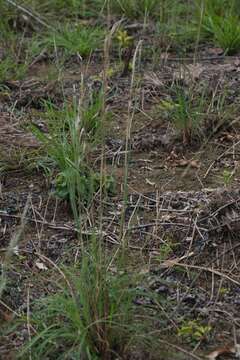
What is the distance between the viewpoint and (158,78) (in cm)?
444

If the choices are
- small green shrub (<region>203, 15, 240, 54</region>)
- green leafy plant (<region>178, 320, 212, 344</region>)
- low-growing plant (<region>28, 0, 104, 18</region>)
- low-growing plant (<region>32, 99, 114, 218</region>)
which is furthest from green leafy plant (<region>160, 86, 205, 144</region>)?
low-growing plant (<region>28, 0, 104, 18</region>)

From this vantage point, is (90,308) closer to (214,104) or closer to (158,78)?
(214,104)

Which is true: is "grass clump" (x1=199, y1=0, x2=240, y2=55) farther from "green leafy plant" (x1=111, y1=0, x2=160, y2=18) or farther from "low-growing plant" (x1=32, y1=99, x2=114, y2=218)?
"low-growing plant" (x1=32, y1=99, x2=114, y2=218)

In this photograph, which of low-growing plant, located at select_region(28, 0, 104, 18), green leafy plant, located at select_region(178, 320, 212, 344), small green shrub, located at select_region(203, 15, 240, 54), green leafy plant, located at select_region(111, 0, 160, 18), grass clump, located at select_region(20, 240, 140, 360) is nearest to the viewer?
grass clump, located at select_region(20, 240, 140, 360)

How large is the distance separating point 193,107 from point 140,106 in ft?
1.31

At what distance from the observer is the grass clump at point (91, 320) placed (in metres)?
2.40

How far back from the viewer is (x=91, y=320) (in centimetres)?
241

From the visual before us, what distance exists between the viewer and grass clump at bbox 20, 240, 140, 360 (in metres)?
2.40

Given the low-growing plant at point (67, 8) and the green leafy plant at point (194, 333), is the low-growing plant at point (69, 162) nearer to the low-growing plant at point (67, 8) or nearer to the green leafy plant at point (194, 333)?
the green leafy plant at point (194, 333)

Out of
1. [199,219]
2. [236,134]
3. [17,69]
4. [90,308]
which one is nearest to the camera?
[90,308]

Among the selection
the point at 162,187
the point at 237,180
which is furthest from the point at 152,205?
the point at 237,180

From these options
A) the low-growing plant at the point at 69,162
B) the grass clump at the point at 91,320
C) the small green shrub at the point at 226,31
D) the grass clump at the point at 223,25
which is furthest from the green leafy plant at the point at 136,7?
the grass clump at the point at 91,320

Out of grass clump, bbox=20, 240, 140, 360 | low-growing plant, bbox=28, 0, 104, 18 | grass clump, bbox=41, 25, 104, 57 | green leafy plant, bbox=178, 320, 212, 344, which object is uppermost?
grass clump, bbox=20, 240, 140, 360

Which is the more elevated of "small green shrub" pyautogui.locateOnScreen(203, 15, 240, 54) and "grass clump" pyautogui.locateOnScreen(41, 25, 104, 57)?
"small green shrub" pyautogui.locateOnScreen(203, 15, 240, 54)
